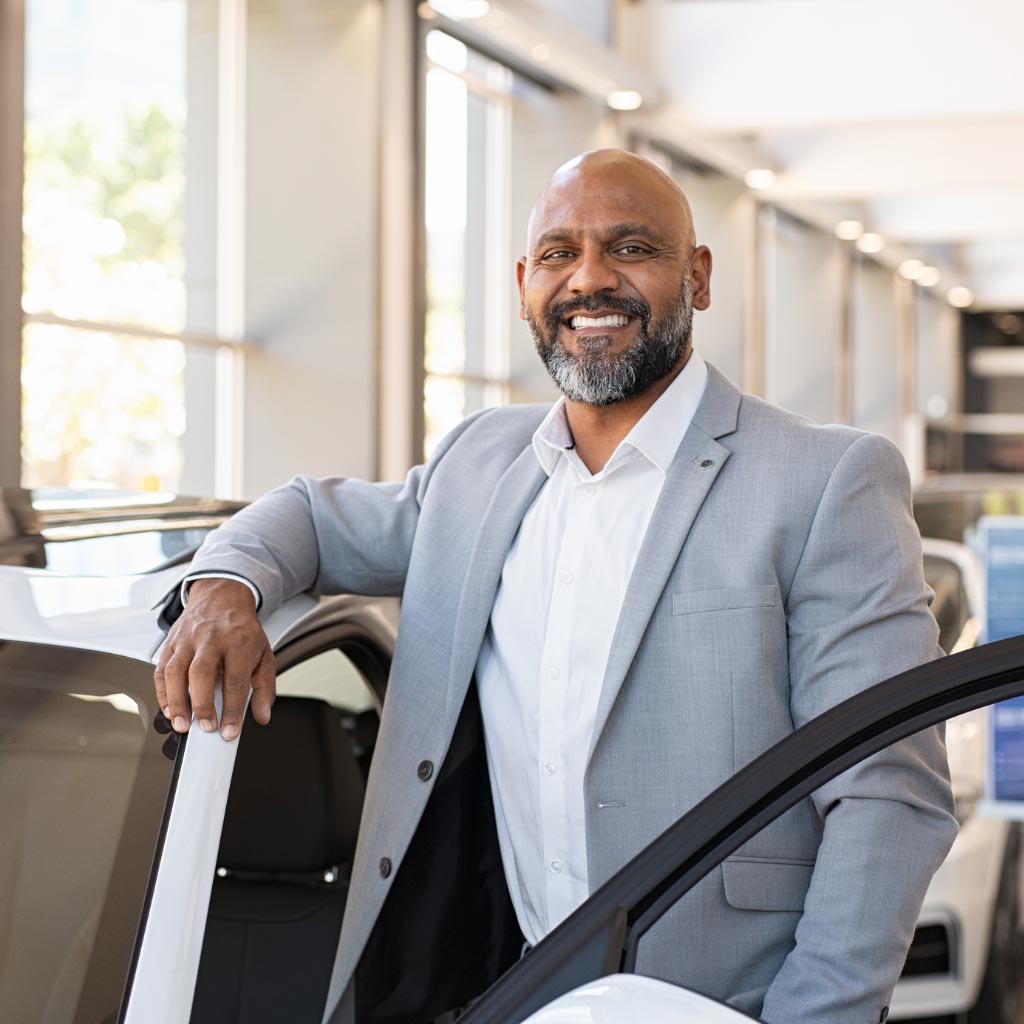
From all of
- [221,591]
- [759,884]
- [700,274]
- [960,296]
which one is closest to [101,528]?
[221,591]

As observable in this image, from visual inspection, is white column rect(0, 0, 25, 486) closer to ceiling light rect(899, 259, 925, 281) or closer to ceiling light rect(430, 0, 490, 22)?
ceiling light rect(430, 0, 490, 22)

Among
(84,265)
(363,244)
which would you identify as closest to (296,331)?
(363,244)

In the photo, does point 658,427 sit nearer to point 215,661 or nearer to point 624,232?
point 624,232

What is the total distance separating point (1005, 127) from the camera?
9.26 meters

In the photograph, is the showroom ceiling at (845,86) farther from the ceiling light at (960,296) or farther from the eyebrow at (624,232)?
the ceiling light at (960,296)

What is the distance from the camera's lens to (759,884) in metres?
1.51

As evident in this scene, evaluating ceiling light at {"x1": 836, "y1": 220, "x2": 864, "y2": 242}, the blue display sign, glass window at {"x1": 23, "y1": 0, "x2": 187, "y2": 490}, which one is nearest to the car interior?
the blue display sign

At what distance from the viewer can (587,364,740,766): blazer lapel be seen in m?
1.54

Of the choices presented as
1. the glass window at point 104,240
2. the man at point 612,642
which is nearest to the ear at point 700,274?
the man at point 612,642

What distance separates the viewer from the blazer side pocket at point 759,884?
151 cm

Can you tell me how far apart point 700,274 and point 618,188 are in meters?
0.18

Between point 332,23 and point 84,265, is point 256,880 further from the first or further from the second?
point 332,23

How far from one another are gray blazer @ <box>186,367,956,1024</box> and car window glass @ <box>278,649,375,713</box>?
18.3 inches

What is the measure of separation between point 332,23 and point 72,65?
1.37 m
